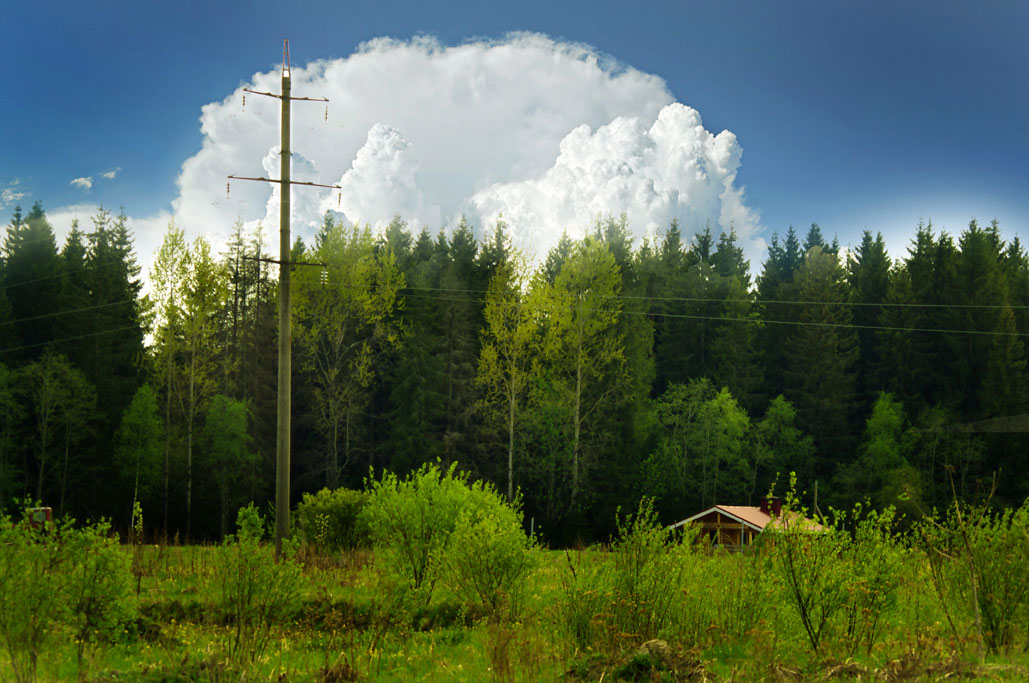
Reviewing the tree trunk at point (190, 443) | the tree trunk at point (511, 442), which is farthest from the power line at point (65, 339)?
the tree trunk at point (511, 442)

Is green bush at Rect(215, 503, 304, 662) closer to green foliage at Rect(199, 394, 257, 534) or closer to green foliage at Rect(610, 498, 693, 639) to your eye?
green foliage at Rect(610, 498, 693, 639)

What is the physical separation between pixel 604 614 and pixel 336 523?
38.5 feet

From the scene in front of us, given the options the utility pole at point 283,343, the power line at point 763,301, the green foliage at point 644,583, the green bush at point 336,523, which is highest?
the power line at point 763,301

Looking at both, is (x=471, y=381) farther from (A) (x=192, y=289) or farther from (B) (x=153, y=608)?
(B) (x=153, y=608)

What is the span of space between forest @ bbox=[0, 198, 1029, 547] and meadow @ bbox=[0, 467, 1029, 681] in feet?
60.8

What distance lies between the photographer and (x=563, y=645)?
8766mm

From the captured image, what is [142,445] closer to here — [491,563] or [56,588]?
[491,563]

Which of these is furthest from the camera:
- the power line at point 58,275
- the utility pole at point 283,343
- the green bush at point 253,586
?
the power line at point 58,275

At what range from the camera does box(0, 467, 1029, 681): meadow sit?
7.53 meters

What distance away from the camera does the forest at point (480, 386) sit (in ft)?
99.8

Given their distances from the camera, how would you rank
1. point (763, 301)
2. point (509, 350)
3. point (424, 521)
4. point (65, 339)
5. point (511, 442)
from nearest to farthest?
1. point (424, 521)
2. point (65, 339)
3. point (511, 442)
4. point (509, 350)
5. point (763, 301)

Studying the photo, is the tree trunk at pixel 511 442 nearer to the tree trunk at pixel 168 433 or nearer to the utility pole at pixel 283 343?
the tree trunk at pixel 168 433

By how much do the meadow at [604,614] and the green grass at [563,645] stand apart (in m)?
0.03

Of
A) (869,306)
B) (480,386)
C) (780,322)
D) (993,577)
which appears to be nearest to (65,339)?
(480,386)
